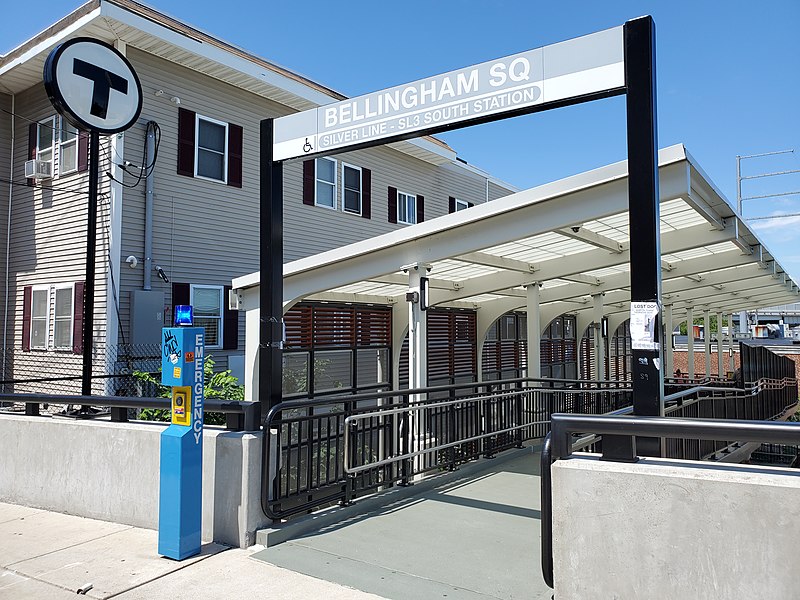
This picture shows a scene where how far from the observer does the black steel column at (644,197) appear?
3.73 m

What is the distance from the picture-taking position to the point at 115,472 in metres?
5.63

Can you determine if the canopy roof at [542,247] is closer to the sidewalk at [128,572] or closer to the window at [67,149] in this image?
the sidewalk at [128,572]

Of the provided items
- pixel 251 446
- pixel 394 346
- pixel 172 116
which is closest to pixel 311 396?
pixel 394 346

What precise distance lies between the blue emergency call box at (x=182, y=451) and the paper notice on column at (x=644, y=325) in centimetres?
315

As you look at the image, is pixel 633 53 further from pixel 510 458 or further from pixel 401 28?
pixel 401 28

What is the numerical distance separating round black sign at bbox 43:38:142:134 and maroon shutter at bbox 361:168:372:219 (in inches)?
298

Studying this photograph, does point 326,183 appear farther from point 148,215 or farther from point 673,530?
point 673,530

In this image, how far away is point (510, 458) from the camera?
852 cm

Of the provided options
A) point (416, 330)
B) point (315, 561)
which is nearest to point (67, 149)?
point (416, 330)

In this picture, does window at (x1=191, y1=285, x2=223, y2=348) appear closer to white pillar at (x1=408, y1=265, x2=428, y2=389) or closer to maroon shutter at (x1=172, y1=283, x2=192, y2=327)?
maroon shutter at (x1=172, y1=283, x2=192, y2=327)

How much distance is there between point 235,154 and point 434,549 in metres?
9.83

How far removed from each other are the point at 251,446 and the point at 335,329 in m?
5.34

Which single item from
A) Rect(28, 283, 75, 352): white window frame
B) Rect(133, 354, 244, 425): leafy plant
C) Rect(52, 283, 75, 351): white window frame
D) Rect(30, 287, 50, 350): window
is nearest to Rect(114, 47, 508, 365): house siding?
Rect(133, 354, 244, 425): leafy plant

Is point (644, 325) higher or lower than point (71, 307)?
lower
